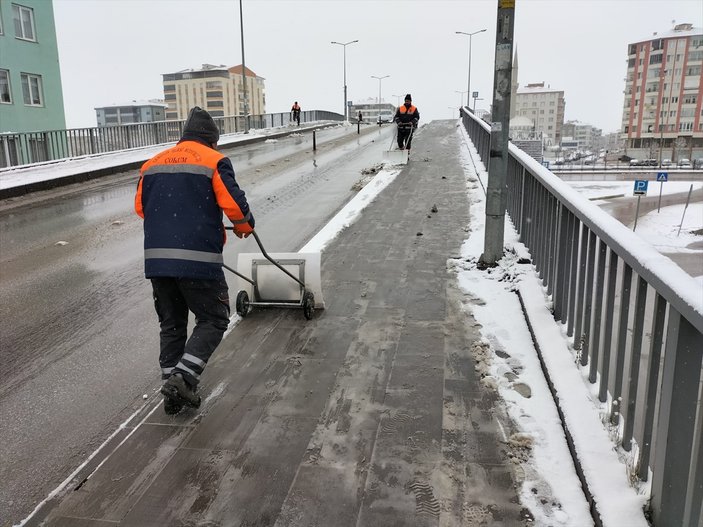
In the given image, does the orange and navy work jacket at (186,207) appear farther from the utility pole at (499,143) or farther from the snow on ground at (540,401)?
the utility pole at (499,143)

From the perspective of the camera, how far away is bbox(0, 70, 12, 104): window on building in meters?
30.5

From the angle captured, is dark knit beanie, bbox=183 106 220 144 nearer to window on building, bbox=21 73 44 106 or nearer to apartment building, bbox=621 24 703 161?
window on building, bbox=21 73 44 106

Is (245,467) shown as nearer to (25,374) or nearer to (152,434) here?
(152,434)

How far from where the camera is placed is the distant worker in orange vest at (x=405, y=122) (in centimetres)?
1806

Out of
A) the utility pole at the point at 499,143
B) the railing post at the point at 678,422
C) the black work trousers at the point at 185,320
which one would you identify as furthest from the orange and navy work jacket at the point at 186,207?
the utility pole at the point at 499,143

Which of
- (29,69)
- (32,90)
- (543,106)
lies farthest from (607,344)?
(543,106)

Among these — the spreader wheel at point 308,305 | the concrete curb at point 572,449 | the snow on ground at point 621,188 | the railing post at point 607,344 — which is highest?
the railing post at point 607,344

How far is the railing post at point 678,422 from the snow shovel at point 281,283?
3454 mm

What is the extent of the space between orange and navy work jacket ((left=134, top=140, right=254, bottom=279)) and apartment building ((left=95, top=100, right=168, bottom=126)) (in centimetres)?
11878

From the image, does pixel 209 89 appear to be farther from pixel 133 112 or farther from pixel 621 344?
pixel 621 344

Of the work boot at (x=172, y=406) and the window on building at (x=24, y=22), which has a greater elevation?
the window on building at (x=24, y=22)

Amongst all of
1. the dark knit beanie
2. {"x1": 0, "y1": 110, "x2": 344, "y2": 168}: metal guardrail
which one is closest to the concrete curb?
the dark knit beanie

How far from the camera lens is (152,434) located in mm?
3662

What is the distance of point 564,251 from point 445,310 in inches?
49.0
